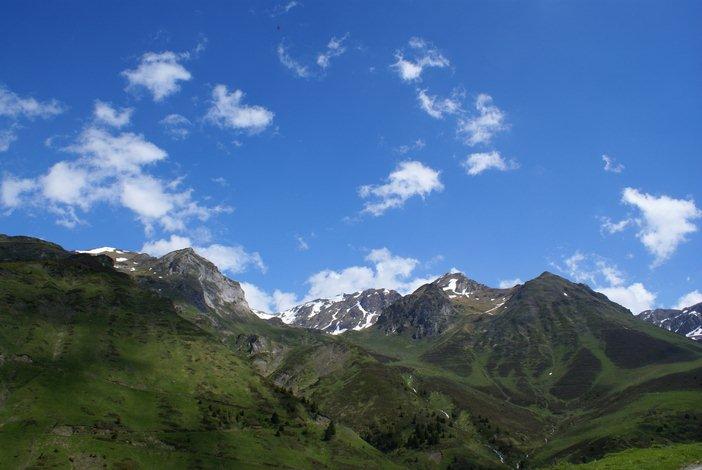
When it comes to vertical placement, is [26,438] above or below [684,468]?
below

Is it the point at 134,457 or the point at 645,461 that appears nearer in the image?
the point at 645,461

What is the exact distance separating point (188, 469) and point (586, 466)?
182m

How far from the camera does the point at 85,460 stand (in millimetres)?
184375

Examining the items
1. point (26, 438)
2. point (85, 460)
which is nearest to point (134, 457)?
point (85, 460)

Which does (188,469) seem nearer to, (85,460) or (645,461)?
(85,460)

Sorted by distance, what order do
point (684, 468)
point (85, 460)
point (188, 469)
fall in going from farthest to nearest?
point (188, 469), point (85, 460), point (684, 468)

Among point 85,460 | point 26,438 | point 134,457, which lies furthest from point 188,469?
point 26,438

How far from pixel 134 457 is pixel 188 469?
61.5ft

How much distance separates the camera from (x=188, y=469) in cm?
19850

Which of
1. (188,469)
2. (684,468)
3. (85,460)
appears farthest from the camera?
(188,469)

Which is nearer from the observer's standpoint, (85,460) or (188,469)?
(85,460)

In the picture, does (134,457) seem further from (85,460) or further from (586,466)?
(586,466)

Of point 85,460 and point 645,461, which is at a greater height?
point 645,461

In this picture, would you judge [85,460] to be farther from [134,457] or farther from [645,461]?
[645,461]
